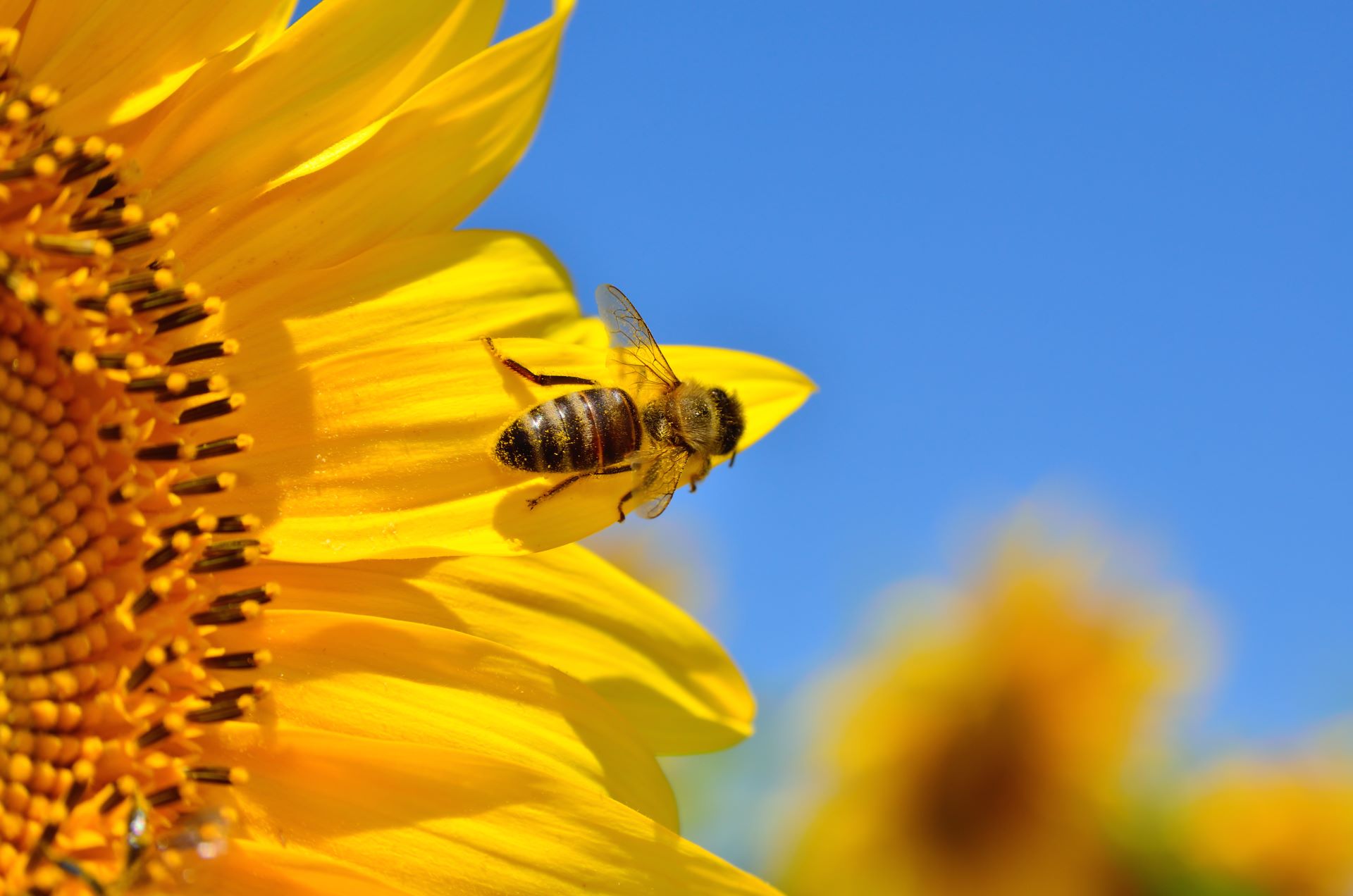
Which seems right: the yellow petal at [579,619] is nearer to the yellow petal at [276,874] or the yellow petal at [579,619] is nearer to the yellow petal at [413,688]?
the yellow petal at [413,688]

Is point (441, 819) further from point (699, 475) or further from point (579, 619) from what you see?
point (699, 475)

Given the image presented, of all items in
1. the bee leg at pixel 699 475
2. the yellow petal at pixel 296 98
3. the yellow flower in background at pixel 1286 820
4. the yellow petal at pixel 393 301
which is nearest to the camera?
the yellow petal at pixel 296 98

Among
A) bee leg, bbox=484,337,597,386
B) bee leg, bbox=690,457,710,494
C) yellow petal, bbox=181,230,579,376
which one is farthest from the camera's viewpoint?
bee leg, bbox=690,457,710,494

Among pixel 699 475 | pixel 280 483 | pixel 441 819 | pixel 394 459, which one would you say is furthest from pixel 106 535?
pixel 699 475

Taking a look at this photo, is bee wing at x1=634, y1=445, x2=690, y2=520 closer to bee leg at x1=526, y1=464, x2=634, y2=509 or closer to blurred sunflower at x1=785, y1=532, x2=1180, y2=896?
bee leg at x1=526, y1=464, x2=634, y2=509

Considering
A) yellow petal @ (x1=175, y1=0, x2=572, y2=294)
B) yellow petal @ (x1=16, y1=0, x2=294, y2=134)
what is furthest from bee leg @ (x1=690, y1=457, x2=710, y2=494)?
yellow petal @ (x1=16, y1=0, x2=294, y2=134)

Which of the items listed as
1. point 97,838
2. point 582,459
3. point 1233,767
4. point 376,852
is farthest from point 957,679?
point 97,838

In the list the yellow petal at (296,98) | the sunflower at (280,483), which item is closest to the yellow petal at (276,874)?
the sunflower at (280,483)
